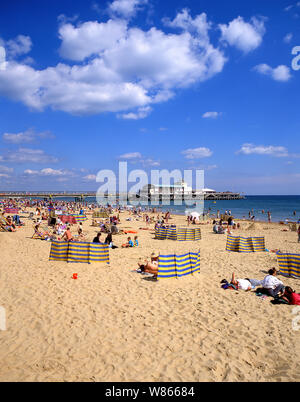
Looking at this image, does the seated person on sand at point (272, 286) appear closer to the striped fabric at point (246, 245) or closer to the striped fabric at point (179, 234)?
the striped fabric at point (246, 245)

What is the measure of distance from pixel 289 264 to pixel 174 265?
15.4 feet

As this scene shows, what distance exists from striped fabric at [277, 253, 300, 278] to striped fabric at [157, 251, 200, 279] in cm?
369

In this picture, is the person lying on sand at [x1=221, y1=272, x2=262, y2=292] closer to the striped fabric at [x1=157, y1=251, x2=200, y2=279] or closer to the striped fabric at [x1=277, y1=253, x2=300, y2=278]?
the striped fabric at [x1=157, y1=251, x2=200, y2=279]

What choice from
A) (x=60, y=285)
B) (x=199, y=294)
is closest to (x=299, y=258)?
(x=199, y=294)

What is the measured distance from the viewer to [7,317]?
5.98 meters

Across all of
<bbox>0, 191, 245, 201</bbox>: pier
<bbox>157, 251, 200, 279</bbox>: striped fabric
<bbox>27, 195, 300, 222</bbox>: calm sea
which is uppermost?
<bbox>0, 191, 245, 201</bbox>: pier

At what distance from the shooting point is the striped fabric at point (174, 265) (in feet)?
28.9

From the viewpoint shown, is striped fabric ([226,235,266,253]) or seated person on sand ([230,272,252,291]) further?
striped fabric ([226,235,266,253])

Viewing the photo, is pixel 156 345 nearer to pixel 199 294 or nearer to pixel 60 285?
pixel 199 294

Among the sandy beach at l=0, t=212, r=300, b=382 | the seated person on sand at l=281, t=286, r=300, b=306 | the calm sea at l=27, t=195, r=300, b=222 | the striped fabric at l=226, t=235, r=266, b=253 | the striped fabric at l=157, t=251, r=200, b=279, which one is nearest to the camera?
the sandy beach at l=0, t=212, r=300, b=382

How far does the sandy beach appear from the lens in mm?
4270

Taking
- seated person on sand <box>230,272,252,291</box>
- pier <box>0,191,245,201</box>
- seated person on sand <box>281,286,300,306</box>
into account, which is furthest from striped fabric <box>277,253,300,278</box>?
pier <box>0,191,245,201</box>

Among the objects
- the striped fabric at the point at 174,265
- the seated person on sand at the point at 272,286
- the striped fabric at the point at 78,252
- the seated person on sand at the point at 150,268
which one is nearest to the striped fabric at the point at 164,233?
the seated person on sand at the point at 150,268
